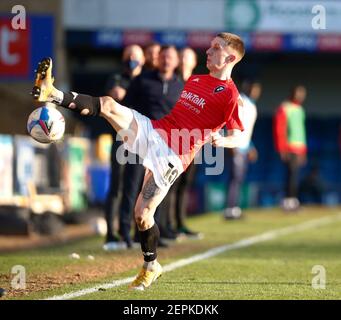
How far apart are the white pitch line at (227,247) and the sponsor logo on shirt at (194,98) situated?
164 cm

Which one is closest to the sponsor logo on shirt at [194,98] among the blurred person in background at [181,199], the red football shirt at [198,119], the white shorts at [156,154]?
the red football shirt at [198,119]

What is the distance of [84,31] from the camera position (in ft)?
84.9

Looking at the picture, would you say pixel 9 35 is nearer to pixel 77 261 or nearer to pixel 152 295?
pixel 77 261

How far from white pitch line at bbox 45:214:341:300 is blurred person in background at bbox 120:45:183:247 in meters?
0.84

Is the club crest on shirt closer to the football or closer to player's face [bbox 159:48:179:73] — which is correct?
the football

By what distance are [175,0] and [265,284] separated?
17.8 m

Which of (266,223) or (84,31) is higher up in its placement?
(84,31)

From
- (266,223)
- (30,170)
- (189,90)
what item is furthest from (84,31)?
(189,90)

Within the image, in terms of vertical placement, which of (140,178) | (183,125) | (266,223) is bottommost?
(266,223)

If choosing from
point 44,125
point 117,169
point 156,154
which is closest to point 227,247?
point 117,169

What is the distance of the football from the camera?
26.7ft

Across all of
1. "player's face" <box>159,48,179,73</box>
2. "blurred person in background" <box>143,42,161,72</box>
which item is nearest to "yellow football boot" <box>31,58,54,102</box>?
"player's face" <box>159,48,179,73</box>

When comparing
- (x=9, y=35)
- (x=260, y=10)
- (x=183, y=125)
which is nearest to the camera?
(x=183, y=125)
